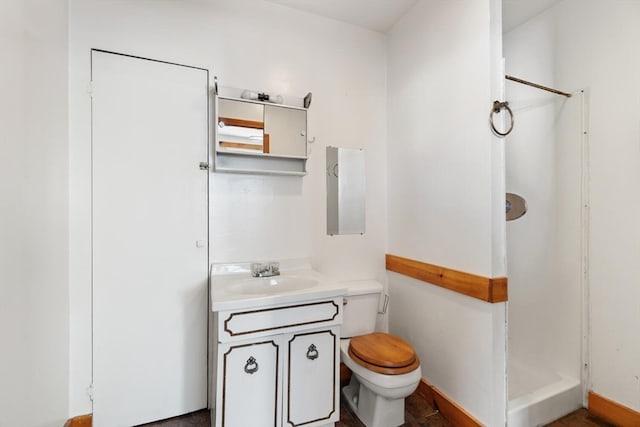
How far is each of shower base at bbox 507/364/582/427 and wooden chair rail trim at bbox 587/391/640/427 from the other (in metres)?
0.06

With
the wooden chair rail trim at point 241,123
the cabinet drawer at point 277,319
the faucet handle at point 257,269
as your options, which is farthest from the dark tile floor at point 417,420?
the wooden chair rail trim at point 241,123

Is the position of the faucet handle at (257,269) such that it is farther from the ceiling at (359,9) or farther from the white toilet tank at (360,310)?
the ceiling at (359,9)

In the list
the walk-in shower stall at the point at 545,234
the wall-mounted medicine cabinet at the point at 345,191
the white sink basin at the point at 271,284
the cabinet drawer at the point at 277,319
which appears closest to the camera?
the cabinet drawer at the point at 277,319

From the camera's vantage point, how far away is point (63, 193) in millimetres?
1349

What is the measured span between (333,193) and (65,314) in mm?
1664

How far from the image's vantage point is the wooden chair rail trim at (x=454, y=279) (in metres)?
1.37

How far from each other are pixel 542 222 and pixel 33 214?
2823mm

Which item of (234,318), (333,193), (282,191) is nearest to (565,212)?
(333,193)

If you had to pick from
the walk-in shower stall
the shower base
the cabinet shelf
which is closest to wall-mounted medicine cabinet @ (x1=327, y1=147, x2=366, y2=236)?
the cabinet shelf

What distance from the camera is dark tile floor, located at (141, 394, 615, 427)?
5.03 feet

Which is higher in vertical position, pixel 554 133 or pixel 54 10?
pixel 54 10

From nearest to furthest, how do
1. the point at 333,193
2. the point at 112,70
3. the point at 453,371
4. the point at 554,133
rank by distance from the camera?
1. the point at 112,70
2. the point at 453,371
3. the point at 554,133
4. the point at 333,193

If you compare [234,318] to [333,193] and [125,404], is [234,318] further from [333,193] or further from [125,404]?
[333,193]

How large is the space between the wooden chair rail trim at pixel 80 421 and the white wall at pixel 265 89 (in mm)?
38
